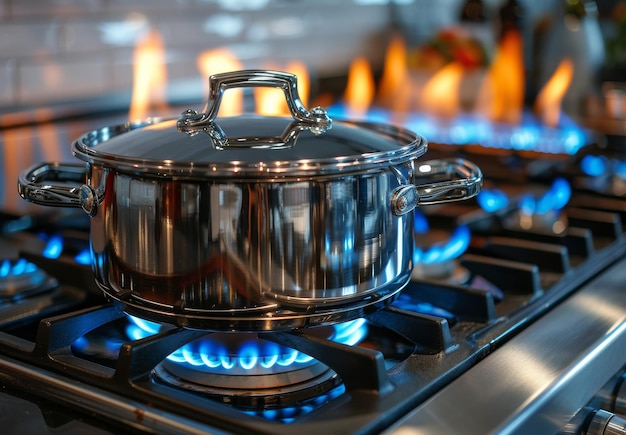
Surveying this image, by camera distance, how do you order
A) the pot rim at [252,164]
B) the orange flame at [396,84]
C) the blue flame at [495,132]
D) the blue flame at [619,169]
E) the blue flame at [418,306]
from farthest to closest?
the orange flame at [396,84]
the blue flame at [495,132]
the blue flame at [619,169]
the blue flame at [418,306]
the pot rim at [252,164]

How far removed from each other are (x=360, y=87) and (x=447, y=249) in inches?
39.8

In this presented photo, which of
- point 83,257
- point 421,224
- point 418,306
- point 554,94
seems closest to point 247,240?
point 418,306

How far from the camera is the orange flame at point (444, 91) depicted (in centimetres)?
170

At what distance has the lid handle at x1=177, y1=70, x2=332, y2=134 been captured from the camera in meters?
0.55

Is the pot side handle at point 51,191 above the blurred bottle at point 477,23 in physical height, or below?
below

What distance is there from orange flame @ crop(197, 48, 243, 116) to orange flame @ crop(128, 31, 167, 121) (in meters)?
0.09

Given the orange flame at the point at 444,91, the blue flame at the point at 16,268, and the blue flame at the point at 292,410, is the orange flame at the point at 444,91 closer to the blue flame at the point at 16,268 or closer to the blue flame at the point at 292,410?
the blue flame at the point at 16,268

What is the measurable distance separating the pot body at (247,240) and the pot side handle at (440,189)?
0.01 metres

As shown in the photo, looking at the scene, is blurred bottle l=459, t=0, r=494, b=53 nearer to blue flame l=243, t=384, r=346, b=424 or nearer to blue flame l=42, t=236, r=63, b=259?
blue flame l=42, t=236, r=63, b=259

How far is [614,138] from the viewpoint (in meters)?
1.34

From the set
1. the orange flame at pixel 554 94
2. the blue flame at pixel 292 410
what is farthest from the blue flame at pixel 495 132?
the blue flame at pixel 292 410

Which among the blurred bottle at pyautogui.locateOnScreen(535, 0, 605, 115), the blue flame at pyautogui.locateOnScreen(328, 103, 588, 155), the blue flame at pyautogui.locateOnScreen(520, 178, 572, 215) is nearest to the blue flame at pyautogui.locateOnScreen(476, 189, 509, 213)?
the blue flame at pyautogui.locateOnScreen(520, 178, 572, 215)

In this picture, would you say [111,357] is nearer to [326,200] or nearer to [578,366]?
[326,200]

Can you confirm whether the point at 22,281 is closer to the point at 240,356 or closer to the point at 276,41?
the point at 240,356
